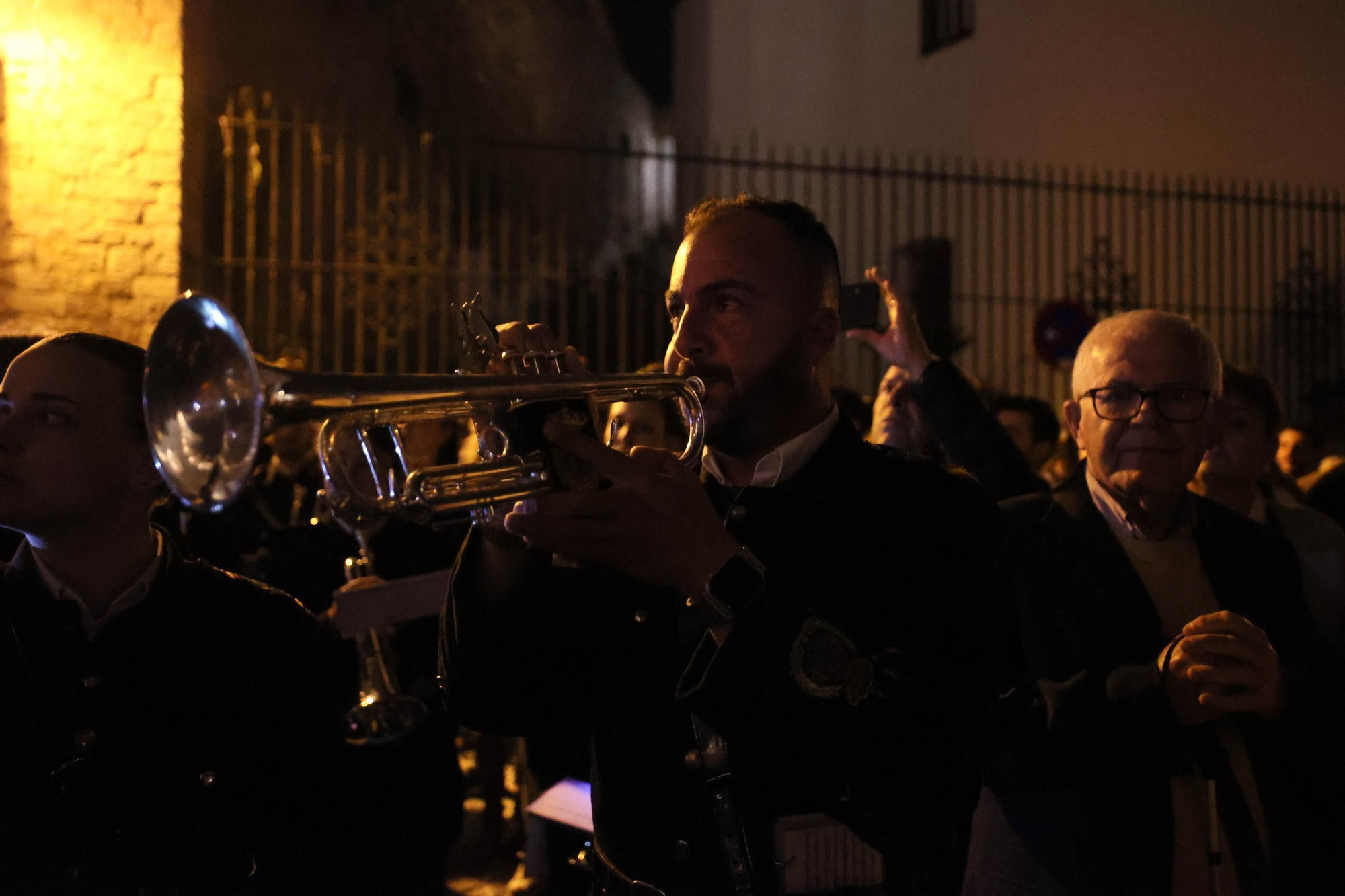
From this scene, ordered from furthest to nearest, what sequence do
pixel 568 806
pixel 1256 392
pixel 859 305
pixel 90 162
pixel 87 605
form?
pixel 90 162
pixel 1256 392
pixel 568 806
pixel 859 305
pixel 87 605

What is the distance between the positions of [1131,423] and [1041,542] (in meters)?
0.30

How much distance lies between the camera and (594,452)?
157cm

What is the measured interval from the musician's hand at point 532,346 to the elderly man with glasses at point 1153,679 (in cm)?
97

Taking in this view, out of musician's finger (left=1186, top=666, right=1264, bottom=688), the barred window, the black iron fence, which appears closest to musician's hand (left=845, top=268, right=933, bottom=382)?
musician's finger (left=1186, top=666, right=1264, bottom=688)

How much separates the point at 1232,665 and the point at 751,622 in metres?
0.92

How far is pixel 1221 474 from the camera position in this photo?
11.9ft

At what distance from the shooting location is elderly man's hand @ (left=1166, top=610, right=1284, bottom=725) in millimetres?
1994

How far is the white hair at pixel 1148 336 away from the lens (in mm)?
2408

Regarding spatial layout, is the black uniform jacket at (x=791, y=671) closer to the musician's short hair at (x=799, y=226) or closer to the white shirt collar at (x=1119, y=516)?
the musician's short hair at (x=799, y=226)

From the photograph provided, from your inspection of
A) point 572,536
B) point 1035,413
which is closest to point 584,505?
point 572,536

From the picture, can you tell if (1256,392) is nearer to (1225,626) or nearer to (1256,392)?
(1256,392)

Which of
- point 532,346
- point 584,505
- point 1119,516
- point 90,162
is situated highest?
point 90,162

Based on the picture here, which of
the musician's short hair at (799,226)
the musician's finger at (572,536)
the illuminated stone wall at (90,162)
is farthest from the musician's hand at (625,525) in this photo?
the illuminated stone wall at (90,162)

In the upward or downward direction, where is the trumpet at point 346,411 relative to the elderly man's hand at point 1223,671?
upward
